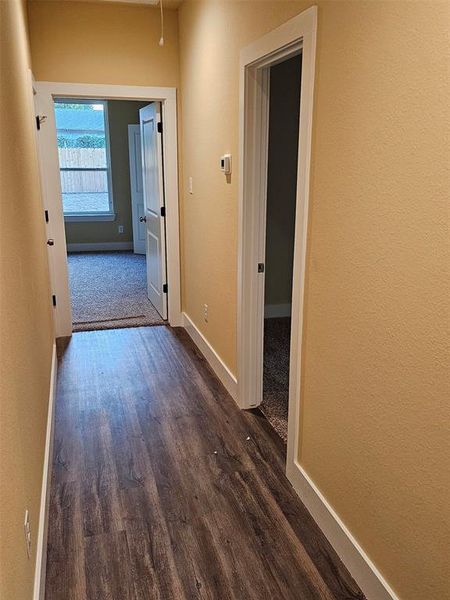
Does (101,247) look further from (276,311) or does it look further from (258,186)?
(258,186)

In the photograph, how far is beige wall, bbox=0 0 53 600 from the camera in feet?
4.24

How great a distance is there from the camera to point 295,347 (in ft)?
7.39

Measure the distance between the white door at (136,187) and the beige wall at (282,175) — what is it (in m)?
3.93

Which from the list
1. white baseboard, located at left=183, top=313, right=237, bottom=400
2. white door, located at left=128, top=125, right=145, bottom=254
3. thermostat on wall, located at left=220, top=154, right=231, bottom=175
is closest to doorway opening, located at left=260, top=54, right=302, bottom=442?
white baseboard, located at left=183, top=313, right=237, bottom=400

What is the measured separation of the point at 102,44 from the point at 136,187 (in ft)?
Answer: 14.3

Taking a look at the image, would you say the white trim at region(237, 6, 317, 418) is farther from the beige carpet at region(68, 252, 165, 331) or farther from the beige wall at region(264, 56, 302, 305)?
the beige carpet at region(68, 252, 165, 331)

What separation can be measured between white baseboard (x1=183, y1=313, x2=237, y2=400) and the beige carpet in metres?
0.48

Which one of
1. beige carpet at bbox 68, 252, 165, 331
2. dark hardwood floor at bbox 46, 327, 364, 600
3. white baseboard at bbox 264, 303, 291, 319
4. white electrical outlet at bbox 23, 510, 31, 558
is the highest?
white electrical outlet at bbox 23, 510, 31, 558

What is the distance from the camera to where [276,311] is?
4980 mm

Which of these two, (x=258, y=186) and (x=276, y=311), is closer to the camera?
(x=258, y=186)

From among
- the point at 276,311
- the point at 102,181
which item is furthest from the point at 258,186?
the point at 102,181

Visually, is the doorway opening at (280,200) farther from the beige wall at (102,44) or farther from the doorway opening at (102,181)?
the doorway opening at (102,181)

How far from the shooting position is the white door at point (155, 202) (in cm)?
450

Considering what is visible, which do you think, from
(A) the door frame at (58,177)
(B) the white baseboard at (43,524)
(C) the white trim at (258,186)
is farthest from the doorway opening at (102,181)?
(B) the white baseboard at (43,524)
